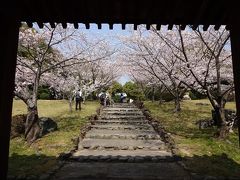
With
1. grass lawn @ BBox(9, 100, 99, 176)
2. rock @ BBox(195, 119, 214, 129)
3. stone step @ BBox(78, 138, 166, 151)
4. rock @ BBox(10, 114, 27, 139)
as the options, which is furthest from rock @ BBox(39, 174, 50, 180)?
rock @ BBox(195, 119, 214, 129)

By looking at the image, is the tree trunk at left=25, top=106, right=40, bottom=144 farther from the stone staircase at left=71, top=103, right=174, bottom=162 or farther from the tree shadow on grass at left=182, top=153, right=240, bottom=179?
the tree shadow on grass at left=182, top=153, right=240, bottom=179

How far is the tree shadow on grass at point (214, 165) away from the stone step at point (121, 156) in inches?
34.0

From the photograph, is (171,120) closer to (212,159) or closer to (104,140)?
(104,140)

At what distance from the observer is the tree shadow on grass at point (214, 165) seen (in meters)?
8.65

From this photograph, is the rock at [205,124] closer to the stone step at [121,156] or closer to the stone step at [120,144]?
the stone step at [120,144]

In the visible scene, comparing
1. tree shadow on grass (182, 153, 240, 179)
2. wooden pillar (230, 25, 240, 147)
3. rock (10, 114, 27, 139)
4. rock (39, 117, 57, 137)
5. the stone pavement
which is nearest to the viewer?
wooden pillar (230, 25, 240, 147)

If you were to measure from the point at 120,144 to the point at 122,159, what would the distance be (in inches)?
108

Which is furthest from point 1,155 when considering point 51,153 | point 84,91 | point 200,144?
point 84,91

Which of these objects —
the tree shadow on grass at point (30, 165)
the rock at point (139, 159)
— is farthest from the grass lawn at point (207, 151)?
the tree shadow on grass at point (30, 165)

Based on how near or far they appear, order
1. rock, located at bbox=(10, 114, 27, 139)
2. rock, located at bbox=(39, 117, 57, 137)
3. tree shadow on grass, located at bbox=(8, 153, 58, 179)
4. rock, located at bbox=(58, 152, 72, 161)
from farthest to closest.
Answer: rock, located at bbox=(39, 117, 57, 137)
rock, located at bbox=(10, 114, 27, 139)
rock, located at bbox=(58, 152, 72, 161)
tree shadow on grass, located at bbox=(8, 153, 58, 179)

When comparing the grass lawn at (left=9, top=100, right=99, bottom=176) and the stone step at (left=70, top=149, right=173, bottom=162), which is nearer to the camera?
the grass lawn at (left=9, top=100, right=99, bottom=176)

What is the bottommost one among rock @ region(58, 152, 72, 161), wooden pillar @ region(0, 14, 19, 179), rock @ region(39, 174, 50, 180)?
rock @ region(39, 174, 50, 180)

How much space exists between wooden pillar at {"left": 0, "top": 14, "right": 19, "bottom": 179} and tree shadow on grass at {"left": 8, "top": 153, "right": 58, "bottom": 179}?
2.65 metres

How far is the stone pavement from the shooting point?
884cm
